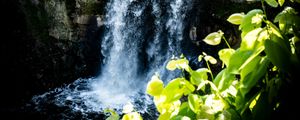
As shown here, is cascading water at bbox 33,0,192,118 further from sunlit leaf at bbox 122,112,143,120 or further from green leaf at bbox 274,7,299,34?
green leaf at bbox 274,7,299,34

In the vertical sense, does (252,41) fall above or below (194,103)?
above

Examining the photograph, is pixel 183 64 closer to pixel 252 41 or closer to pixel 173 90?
pixel 173 90

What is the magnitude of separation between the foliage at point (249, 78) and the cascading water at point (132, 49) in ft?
24.7

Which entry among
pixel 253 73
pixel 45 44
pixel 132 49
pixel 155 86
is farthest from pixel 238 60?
pixel 132 49

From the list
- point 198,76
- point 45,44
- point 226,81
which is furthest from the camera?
point 45,44

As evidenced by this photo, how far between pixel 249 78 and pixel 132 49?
934 cm

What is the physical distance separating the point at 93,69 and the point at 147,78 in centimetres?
178

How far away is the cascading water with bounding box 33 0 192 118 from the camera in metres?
8.88

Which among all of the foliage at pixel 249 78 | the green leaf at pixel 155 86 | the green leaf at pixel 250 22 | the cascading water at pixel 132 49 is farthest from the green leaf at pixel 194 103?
the cascading water at pixel 132 49

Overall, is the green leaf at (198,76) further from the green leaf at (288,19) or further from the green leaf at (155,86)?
the green leaf at (288,19)

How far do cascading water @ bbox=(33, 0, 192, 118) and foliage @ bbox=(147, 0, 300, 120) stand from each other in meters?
7.51

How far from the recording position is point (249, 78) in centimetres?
71

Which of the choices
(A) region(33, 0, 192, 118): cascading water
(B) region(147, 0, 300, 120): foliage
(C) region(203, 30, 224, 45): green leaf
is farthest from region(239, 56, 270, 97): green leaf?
(A) region(33, 0, 192, 118): cascading water

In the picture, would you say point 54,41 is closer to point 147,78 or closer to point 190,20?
point 147,78
